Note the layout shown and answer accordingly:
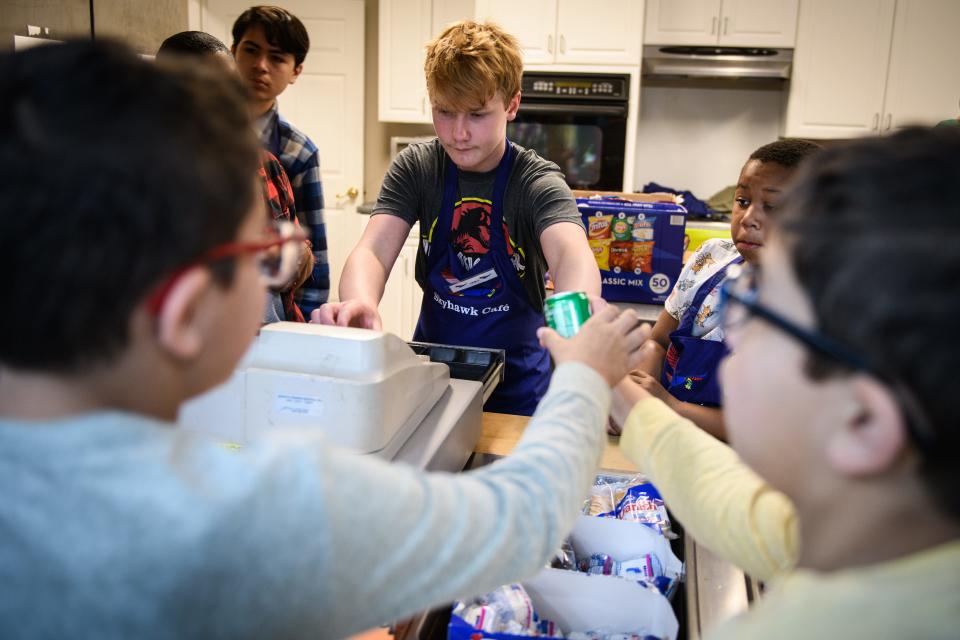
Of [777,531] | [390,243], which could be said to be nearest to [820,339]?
[777,531]

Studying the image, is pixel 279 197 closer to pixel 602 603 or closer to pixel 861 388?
pixel 602 603

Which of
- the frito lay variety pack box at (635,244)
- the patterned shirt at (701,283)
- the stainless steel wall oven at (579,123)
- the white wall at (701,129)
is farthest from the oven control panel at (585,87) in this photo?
the patterned shirt at (701,283)

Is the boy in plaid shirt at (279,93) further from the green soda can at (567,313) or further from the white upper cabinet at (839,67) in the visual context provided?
the white upper cabinet at (839,67)

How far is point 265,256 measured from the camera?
70cm

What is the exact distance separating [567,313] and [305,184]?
1.66m

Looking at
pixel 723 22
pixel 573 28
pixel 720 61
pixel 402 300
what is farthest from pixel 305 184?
pixel 723 22

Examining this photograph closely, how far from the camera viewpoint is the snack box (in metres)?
0.95

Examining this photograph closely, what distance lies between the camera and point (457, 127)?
5.41 feet

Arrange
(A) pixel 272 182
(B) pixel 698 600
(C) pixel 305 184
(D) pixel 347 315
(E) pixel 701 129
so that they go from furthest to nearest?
(E) pixel 701 129 < (C) pixel 305 184 < (A) pixel 272 182 < (D) pixel 347 315 < (B) pixel 698 600

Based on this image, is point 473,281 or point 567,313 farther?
point 473,281

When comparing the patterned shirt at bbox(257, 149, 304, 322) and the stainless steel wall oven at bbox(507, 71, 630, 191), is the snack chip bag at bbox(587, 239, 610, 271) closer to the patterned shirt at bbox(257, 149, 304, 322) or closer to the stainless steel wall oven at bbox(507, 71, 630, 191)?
the patterned shirt at bbox(257, 149, 304, 322)

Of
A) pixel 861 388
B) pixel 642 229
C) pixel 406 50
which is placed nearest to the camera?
pixel 861 388

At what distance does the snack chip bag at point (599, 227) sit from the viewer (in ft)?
8.87

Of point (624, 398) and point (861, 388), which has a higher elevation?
point (861, 388)
